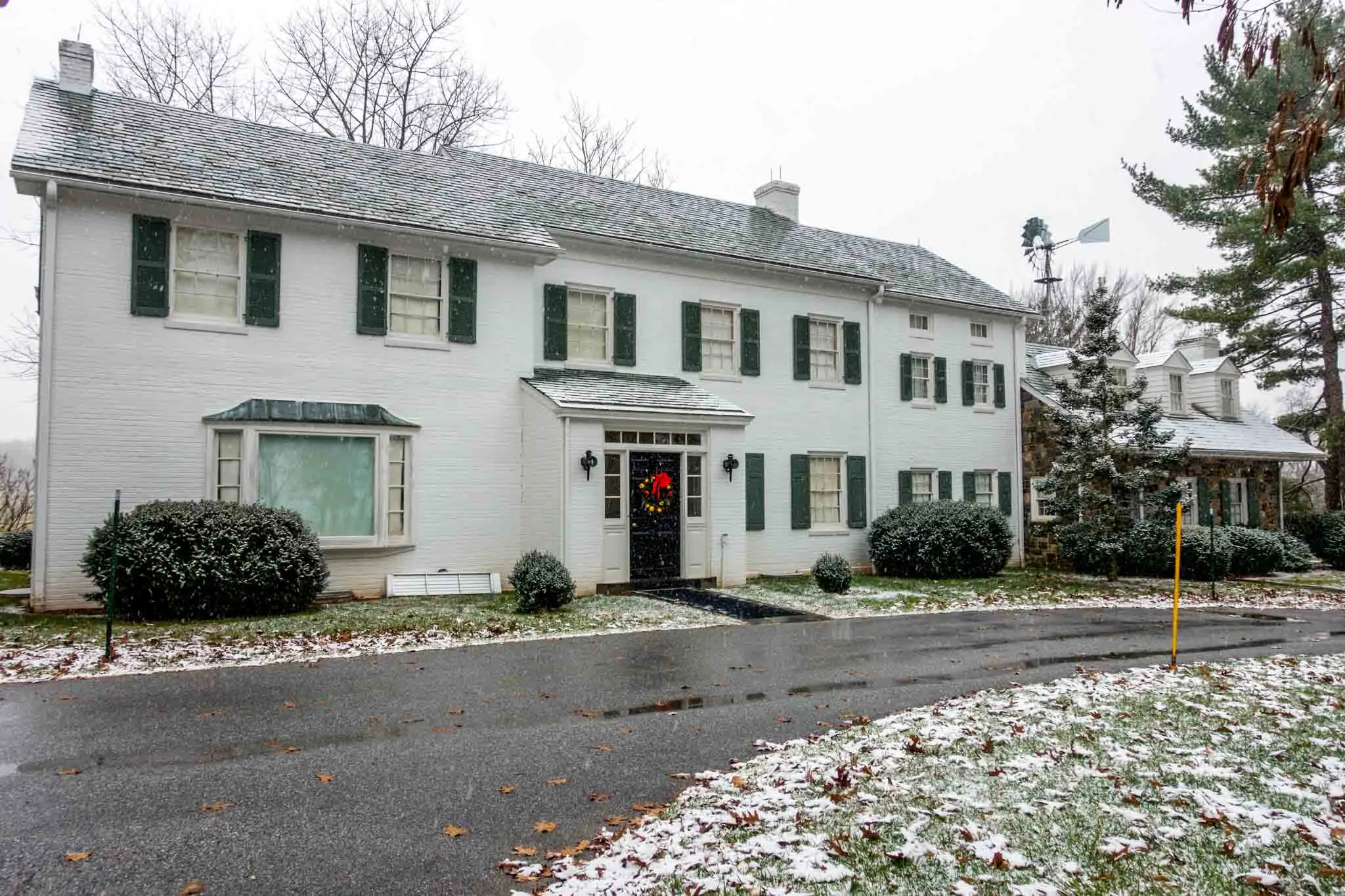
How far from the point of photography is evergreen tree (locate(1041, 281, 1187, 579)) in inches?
682

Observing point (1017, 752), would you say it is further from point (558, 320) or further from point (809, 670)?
point (558, 320)

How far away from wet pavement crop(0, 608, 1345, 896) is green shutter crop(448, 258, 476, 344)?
630 centimetres

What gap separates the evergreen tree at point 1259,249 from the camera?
73.7 feet

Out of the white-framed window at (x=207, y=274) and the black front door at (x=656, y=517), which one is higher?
the white-framed window at (x=207, y=274)

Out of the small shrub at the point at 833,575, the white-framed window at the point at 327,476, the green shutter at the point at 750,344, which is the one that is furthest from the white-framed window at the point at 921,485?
the white-framed window at the point at 327,476

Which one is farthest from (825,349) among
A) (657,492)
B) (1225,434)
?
(1225,434)

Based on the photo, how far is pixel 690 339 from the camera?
16844 millimetres

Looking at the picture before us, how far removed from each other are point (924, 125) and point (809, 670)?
7.18m

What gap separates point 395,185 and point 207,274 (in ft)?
11.7

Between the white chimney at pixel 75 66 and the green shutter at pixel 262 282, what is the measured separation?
389 cm

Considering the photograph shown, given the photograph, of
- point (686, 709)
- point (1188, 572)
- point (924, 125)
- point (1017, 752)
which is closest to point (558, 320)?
point (924, 125)

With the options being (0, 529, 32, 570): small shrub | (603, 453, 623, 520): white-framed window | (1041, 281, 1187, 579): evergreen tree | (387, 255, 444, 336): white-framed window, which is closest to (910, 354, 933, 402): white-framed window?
(1041, 281, 1187, 579): evergreen tree

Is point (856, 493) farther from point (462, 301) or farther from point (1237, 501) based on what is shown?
point (1237, 501)

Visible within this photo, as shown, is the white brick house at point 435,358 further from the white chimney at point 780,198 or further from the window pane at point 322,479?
the white chimney at point 780,198
